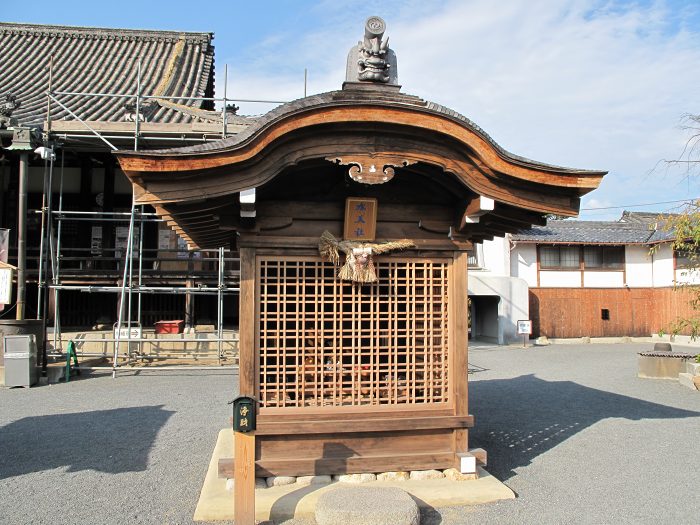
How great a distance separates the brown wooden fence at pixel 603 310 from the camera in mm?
24953

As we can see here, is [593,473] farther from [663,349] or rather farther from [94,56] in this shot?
[94,56]

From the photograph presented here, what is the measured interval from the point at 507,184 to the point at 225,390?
8.63m

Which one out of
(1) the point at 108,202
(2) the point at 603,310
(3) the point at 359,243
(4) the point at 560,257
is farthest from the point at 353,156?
(2) the point at 603,310

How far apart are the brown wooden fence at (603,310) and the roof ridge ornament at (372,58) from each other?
20737 mm

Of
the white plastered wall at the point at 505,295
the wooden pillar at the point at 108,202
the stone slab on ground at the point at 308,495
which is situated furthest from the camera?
the white plastered wall at the point at 505,295

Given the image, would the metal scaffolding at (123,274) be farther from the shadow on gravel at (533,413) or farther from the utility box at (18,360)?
the shadow on gravel at (533,413)

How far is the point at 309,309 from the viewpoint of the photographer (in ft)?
21.3

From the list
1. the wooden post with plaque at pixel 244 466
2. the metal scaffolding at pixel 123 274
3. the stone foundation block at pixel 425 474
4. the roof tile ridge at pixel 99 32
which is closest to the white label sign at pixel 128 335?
the metal scaffolding at pixel 123 274

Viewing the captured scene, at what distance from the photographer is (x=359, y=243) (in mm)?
5859

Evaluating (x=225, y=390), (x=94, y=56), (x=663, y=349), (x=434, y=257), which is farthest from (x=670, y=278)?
(x=94, y=56)

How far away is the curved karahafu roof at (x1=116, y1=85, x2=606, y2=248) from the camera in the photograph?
5133mm

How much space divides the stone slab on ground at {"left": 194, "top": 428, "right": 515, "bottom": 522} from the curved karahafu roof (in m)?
2.69

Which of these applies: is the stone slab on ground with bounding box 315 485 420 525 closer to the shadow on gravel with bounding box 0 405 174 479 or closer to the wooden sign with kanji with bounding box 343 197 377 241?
the wooden sign with kanji with bounding box 343 197 377 241

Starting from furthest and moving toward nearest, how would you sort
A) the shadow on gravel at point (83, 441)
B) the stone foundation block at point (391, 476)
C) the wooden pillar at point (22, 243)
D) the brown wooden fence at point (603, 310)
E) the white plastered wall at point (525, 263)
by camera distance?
the white plastered wall at point (525, 263) → the brown wooden fence at point (603, 310) → the wooden pillar at point (22, 243) → the shadow on gravel at point (83, 441) → the stone foundation block at point (391, 476)
